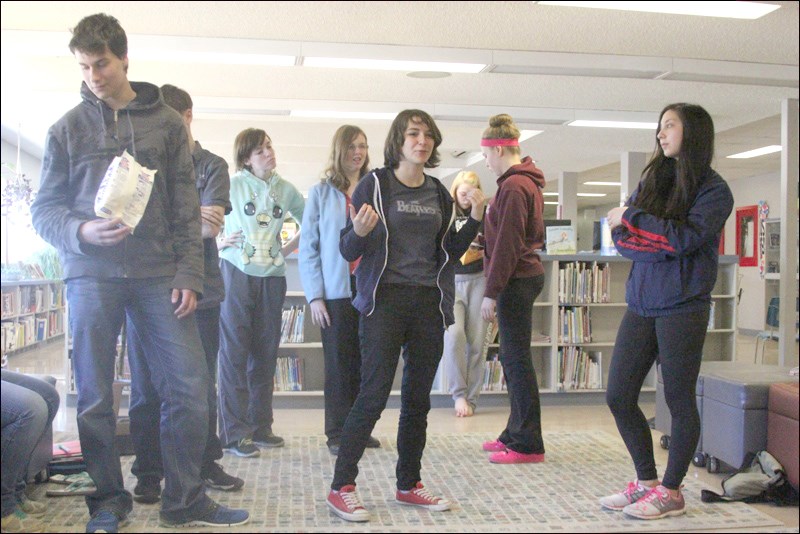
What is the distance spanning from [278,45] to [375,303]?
3439 millimetres

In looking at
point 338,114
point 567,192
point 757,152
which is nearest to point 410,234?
point 338,114

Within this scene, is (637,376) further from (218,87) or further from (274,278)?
(218,87)

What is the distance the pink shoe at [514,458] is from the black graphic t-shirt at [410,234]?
3.54 ft

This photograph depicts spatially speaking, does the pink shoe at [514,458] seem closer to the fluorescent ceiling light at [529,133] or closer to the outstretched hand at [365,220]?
the outstretched hand at [365,220]

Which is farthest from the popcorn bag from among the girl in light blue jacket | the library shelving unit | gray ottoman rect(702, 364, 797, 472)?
gray ottoman rect(702, 364, 797, 472)

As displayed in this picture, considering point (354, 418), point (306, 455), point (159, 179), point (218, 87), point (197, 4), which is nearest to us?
point (159, 179)

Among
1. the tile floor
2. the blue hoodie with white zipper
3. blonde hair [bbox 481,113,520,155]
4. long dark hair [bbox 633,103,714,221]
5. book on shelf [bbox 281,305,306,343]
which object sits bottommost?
the tile floor

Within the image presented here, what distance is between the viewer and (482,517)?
2.49m

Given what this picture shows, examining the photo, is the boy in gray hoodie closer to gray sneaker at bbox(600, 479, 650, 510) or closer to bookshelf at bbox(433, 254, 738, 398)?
gray sneaker at bbox(600, 479, 650, 510)

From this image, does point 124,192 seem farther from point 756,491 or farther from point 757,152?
point 757,152

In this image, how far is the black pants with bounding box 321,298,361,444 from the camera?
3.28 meters

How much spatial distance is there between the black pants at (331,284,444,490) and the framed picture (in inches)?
446

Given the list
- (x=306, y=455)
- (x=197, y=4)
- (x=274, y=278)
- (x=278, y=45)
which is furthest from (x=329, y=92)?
(x=306, y=455)

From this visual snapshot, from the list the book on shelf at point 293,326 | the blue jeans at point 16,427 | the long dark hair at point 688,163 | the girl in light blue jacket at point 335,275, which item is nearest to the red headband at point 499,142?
the girl in light blue jacket at point 335,275
